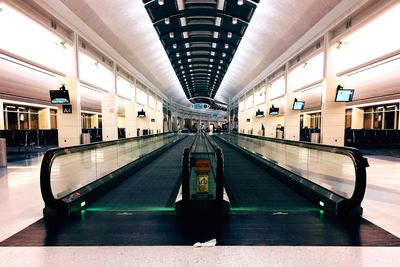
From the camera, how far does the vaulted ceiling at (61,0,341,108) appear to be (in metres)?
8.02

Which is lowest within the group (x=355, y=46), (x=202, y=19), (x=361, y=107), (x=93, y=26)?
(x=361, y=107)

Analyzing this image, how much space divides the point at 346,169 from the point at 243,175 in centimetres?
330

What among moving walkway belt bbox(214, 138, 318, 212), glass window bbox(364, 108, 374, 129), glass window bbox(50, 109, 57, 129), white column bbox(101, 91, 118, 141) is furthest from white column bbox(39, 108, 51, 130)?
glass window bbox(364, 108, 374, 129)

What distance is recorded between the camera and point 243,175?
253 inches

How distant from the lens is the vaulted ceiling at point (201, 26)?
26.3 feet

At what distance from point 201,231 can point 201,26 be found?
457 inches

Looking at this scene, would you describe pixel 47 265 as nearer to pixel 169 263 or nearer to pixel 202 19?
pixel 169 263

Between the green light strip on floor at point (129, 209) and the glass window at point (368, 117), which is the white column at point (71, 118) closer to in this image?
the green light strip on floor at point (129, 209)

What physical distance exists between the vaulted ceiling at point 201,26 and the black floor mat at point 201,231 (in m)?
6.98

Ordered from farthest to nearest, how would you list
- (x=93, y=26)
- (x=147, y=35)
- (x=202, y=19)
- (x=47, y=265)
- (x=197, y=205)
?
(x=202, y=19) < (x=147, y=35) < (x=93, y=26) < (x=197, y=205) < (x=47, y=265)

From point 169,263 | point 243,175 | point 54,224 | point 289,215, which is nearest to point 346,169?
point 243,175

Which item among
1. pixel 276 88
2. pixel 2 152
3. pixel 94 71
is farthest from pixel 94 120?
pixel 276 88

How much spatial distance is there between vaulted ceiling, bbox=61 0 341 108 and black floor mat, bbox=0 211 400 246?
6979 mm

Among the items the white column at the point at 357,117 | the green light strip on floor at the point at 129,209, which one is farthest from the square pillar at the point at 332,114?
the white column at the point at 357,117
